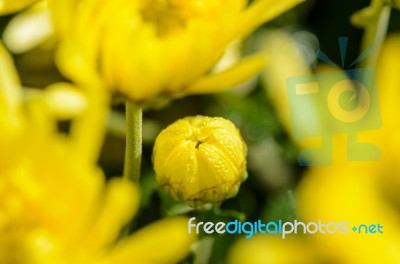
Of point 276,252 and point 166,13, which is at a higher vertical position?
point 166,13

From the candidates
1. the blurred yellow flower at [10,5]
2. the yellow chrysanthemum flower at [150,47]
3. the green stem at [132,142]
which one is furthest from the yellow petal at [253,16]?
the blurred yellow flower at [10,5]

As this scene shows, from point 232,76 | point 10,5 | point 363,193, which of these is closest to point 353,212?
point 363,193

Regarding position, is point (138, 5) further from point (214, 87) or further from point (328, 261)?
point (328, 261)

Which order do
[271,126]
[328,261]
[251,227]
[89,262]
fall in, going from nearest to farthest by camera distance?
1. [89,262]
2. [328,261]
3. [251,227]
4. [271,126]

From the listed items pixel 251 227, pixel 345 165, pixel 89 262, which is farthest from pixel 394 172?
pixel 89 262

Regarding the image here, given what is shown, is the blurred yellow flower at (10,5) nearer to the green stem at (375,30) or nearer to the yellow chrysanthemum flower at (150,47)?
the yellow chrysanthemum flower at (150,47)

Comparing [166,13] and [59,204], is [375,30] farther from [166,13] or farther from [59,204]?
[59,204]

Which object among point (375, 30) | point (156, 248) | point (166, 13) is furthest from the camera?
point (375, 30)
